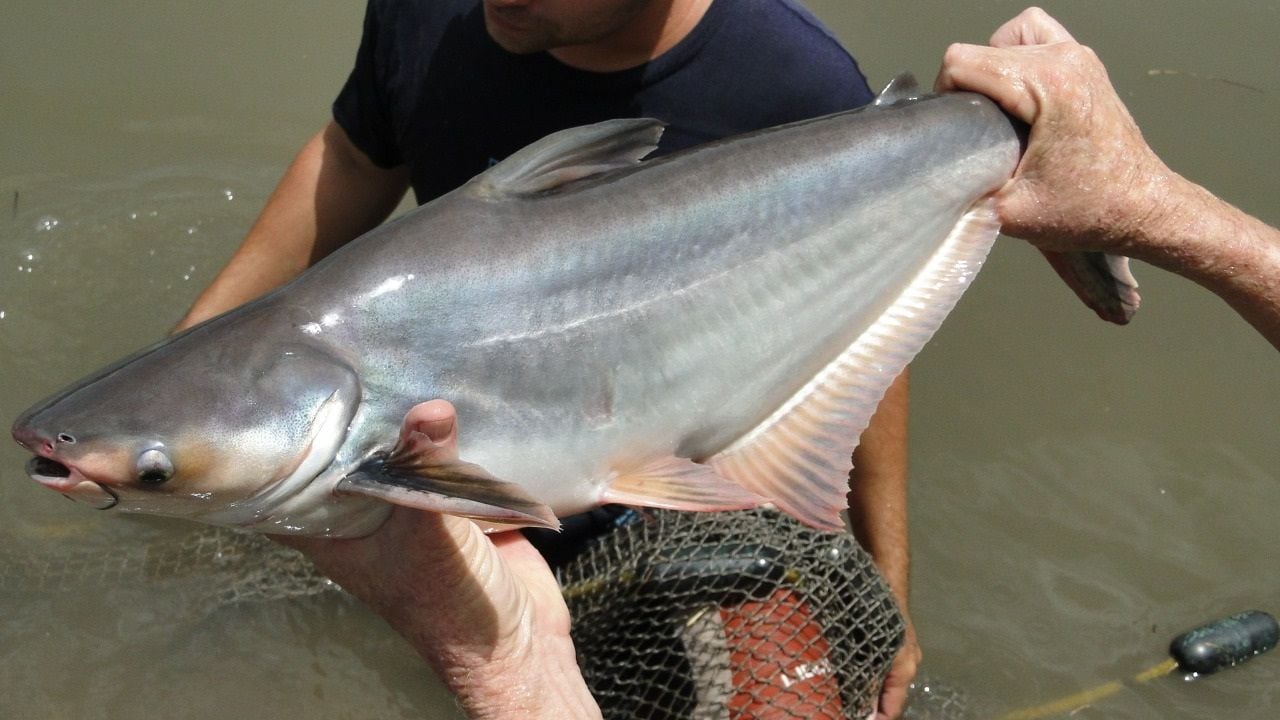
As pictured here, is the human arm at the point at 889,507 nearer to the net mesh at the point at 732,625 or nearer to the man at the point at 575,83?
the man at the point at 575,83

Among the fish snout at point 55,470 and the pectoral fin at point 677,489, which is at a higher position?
the fish snout at point 55,470

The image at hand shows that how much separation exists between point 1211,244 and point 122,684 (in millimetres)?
2792

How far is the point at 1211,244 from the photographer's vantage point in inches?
98.4

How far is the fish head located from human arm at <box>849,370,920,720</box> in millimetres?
1698

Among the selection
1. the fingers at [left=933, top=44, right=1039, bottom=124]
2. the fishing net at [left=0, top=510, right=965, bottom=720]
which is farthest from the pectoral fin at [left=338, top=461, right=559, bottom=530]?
the fingers at [left=933, top=44, right=1039, bottom=124]

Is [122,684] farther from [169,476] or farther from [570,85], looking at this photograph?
[570,85]

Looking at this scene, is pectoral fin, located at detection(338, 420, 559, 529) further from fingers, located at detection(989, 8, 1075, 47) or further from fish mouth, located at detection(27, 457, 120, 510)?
fingers, located at detection(989, 8, 1075, 47)

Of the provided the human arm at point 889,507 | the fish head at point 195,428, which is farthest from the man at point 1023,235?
the human arm at point 889,507

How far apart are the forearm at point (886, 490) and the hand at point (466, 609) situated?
44.6 inches

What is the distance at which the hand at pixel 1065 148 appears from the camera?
2291mm

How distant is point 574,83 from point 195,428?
54.8 inches

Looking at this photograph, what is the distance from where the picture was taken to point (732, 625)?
2781mm

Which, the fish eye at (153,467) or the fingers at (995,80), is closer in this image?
the fish eye at (153,467)

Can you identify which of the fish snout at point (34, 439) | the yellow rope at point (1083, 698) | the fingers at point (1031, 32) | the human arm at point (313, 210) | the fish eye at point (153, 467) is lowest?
the yellow rope at point (1083, 698)
